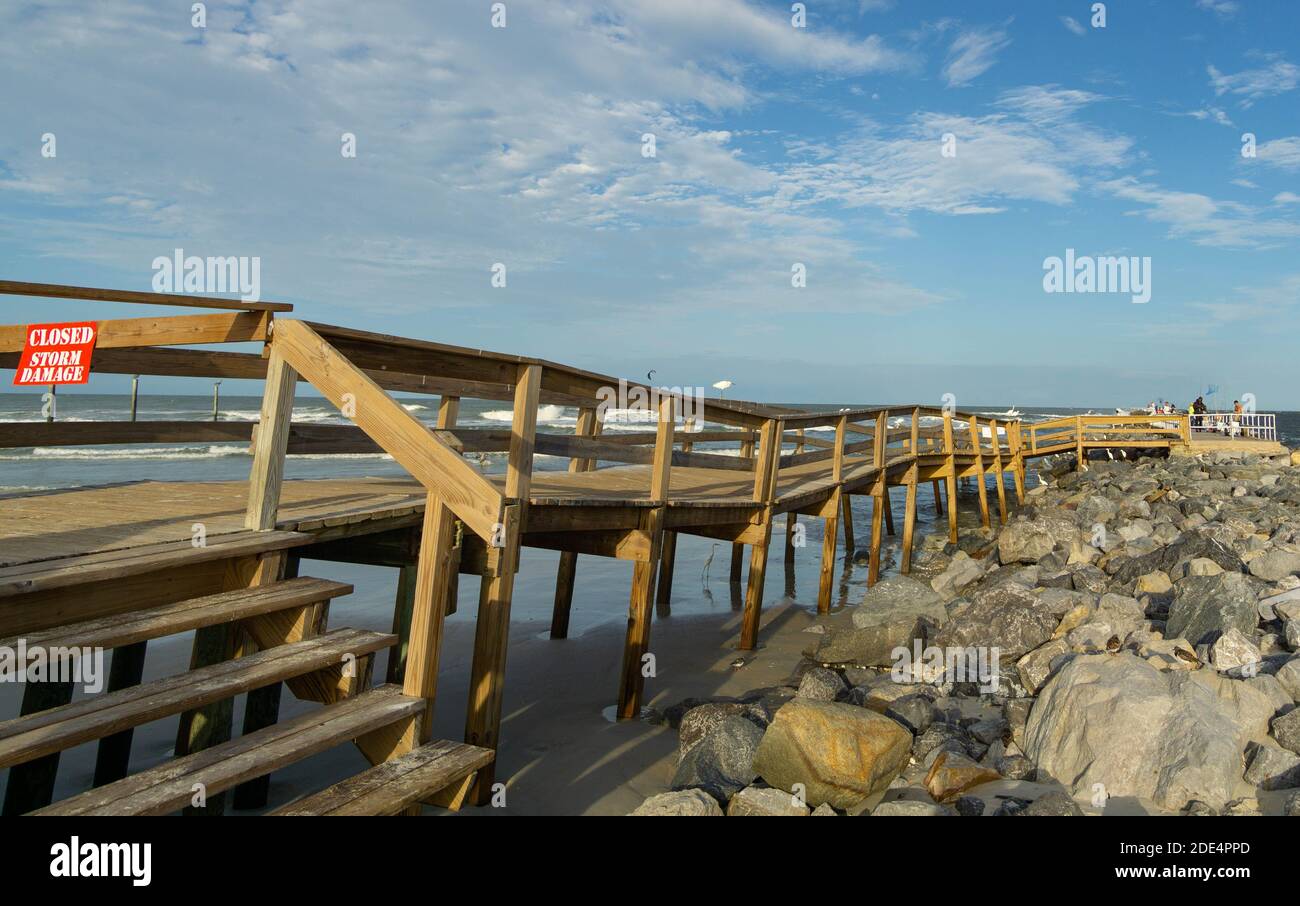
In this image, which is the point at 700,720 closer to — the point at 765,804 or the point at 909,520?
the point at 765,804

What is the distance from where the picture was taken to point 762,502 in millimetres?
7773

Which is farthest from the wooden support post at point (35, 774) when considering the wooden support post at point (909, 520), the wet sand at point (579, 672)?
the wooden support post at point (909, 520)

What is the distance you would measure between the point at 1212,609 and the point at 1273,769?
2347mm

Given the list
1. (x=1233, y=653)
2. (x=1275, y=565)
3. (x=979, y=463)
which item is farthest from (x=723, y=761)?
(x=979, y=463)

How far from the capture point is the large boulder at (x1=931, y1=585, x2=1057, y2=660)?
6.62 metres

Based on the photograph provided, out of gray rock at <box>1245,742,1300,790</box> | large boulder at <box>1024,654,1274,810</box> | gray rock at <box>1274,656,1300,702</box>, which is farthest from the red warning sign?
gray rock at <box>1274,656,1300,702</box>

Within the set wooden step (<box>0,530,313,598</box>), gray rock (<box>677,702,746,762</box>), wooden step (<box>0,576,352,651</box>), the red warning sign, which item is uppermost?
the red warning sign

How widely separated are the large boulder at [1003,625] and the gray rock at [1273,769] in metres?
2.49

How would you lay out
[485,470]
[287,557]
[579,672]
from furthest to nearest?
[485,470], [579,672], [287,557]

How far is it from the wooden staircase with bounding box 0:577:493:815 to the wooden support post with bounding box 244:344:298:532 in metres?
→ 0.44

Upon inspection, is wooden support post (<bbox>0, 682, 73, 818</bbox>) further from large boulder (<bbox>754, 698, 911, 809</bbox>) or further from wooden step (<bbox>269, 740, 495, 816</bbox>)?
large boulder (<bbox>754, 698, 911, 809</bbox>)
